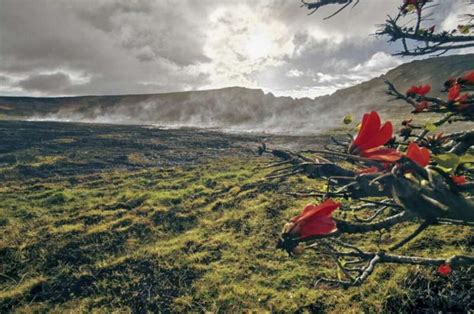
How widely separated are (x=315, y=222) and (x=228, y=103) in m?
57.6

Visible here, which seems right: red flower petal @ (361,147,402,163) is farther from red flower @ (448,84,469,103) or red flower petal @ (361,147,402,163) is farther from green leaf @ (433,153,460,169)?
red flower @ (448,84,469,103)

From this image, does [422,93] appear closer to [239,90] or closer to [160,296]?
[160,296]

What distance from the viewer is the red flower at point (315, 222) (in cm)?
99

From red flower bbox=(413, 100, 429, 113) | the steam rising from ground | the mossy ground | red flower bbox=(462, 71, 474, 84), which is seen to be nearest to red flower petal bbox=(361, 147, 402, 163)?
red flower bbox=(462, 71, 474, 84)

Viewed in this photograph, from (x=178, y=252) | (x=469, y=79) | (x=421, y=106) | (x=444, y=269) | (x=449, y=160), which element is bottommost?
(x=178, y=252)

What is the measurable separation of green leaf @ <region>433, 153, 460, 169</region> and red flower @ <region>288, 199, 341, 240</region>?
334 mm

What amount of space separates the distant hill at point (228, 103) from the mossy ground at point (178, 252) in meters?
38.3

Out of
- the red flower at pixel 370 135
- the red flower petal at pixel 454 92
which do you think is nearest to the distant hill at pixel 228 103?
the red flower petal at pixel 454 92

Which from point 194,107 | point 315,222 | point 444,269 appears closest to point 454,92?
point 315,222

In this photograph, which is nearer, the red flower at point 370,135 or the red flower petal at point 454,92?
the red flower at point 370,135

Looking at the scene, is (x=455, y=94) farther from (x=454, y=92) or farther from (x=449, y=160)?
(x=449, y=160)

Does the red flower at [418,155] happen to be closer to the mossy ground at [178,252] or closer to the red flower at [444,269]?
the mossy ground at [178,252]

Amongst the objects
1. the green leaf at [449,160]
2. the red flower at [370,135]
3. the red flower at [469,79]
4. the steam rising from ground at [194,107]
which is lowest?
the green leaf at [449,160]

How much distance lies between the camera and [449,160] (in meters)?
1.00
